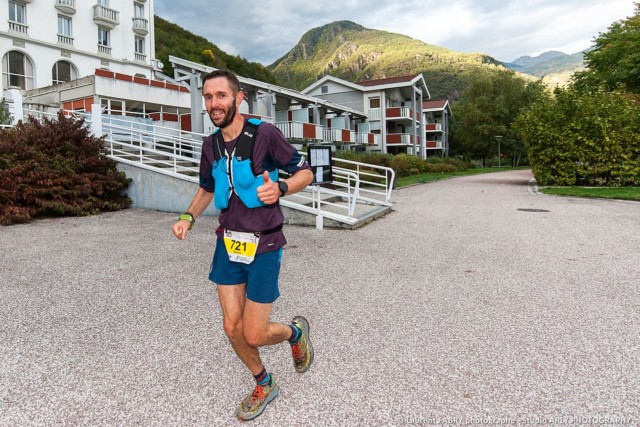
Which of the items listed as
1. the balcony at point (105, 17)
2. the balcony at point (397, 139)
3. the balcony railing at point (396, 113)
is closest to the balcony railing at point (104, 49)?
the balcony at point (105, 17)

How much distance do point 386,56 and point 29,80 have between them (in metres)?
132

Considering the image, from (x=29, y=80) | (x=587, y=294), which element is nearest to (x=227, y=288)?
(x=587, y=294)

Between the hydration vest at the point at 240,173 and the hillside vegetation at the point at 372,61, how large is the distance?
9891cm

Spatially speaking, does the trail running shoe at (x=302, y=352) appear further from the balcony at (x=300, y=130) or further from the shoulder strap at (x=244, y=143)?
the balcony at (x=300, y=130)

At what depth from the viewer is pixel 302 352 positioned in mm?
2818

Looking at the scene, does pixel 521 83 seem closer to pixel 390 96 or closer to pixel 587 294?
pixel 390 96

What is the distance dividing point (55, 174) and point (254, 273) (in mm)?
9265

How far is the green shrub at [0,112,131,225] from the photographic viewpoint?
9406 millimetres

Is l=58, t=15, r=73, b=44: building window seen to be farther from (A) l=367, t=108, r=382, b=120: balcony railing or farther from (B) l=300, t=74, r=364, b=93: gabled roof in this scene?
(A) l=367, t=108, r=382, b=120: balcony railing

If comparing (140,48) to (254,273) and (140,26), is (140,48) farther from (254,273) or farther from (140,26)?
(254,273)

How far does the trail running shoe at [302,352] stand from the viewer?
2803 millimetres

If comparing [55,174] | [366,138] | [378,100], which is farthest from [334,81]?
[55,174]

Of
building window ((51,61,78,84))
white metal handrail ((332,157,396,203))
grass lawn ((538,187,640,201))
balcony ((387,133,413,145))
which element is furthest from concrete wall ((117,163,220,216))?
balcony ((387,133,413,145))

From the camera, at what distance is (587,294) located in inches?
184
